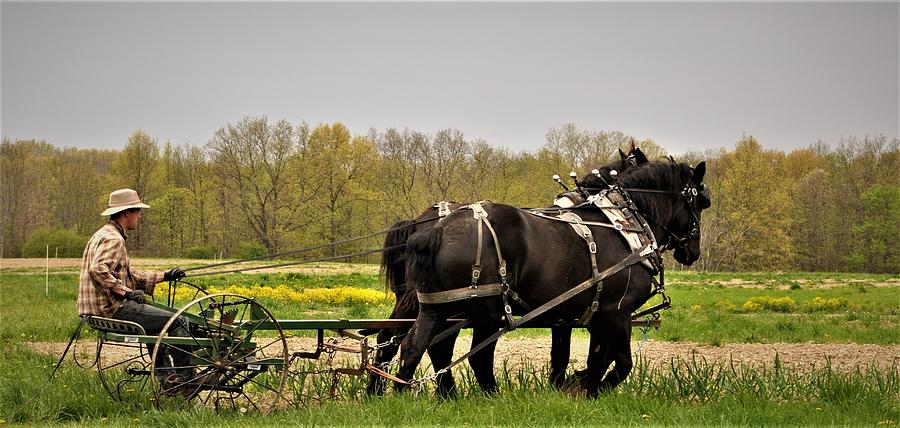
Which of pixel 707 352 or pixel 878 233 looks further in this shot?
pixel 878 233

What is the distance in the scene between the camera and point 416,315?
28.3 ft

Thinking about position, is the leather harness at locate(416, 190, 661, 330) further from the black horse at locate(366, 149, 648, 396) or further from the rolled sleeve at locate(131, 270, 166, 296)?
the rolled sleeve at locate(131, 270, 166, 296)

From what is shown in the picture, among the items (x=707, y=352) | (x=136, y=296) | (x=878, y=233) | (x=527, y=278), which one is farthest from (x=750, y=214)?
(x=136, y=296)

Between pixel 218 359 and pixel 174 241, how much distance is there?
4374 cm

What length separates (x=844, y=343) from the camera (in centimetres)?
1456

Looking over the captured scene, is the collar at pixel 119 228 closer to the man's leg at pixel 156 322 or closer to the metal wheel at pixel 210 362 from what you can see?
the man's leg at pixel 156 322

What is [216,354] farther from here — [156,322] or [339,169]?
[339,169]

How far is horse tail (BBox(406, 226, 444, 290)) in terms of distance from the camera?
24.3 ft

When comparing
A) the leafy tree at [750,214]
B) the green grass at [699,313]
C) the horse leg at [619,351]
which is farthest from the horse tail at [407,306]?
the leafy tree at [750,214]

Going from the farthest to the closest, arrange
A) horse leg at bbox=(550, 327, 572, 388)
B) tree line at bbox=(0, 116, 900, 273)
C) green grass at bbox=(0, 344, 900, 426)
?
tree line at bbox=(0, 116, 900, 273) → horse leg at bbox=(550, 327, 572, 388) → green grass at bbox=(0, 344, 900, 426)

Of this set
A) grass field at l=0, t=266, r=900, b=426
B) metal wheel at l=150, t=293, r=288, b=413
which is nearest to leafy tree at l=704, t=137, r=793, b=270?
grass field at l=0, t=266, r=900, b=426

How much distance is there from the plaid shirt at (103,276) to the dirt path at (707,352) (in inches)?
192

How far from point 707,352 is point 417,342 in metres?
7.79

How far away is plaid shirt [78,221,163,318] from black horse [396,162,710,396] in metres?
2.75
